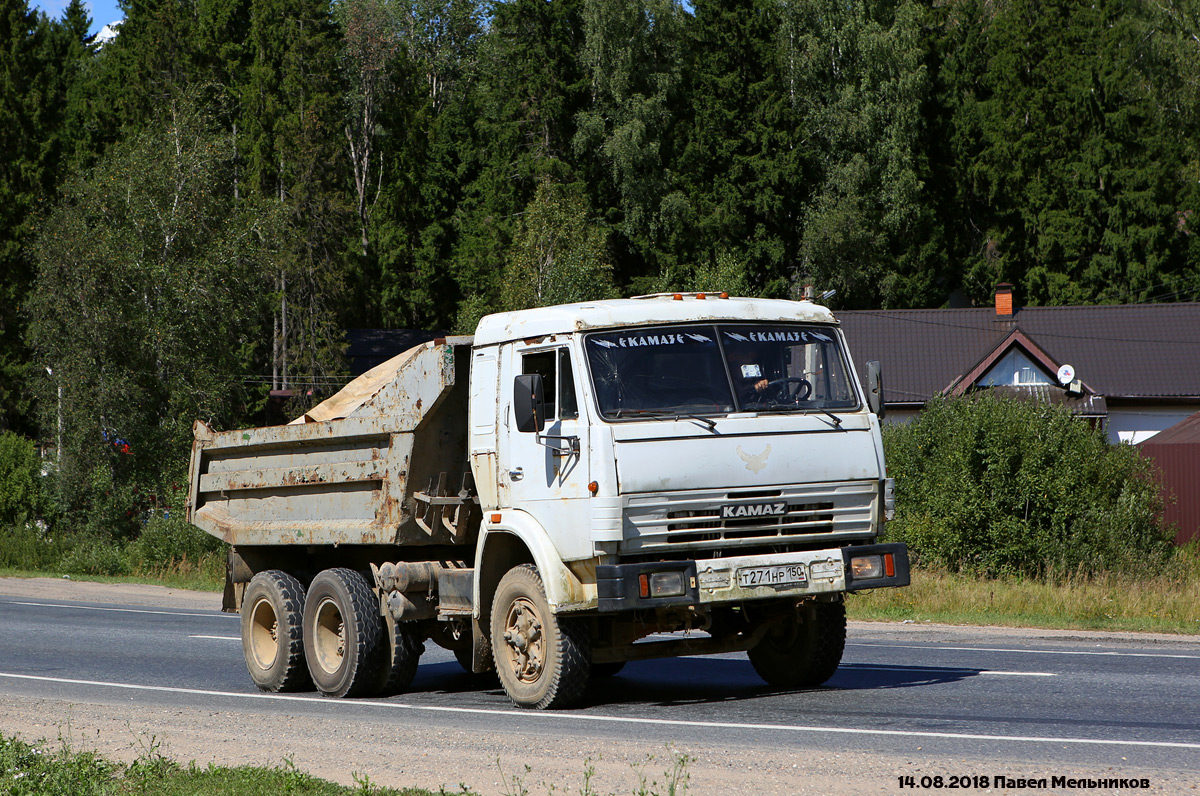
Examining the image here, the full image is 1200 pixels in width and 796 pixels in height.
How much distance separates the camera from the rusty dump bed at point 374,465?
10234 millimetres

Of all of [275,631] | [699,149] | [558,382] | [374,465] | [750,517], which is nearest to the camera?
[750,517]

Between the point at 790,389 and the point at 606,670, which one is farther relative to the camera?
the point at 606,670

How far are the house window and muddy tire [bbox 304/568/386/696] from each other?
122 feet

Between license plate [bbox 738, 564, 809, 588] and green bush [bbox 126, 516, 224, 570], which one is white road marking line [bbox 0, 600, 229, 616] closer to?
green bush [bbox 126, 516, 224, 570]

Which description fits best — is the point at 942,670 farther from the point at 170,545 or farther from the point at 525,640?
the point at 170,545

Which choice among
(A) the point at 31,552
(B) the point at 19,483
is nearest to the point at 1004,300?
(A) the point at 31,552

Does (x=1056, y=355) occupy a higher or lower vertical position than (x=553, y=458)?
higher

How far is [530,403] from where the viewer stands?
29.7 feet

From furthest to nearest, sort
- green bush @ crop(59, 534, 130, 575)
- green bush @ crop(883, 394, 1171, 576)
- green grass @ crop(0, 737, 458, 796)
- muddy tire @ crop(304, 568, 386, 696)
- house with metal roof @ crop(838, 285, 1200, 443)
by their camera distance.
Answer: house with metal roof @ crop(838, 285, 1200, 443), green bush @ crop(59, 534, 130, 575), green bush @ crop(883, 394, 1171, 576), muddy tire @ crop(304, 568, 386, 696), green grass @ crop(0, 737, 458, 796)

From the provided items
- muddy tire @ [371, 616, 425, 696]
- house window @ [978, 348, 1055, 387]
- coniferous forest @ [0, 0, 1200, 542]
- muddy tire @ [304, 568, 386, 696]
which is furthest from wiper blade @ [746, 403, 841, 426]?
coniferous forest @ [0, 0, 1200, 542]

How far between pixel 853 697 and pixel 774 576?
4.56ft

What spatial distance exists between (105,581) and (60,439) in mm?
9196

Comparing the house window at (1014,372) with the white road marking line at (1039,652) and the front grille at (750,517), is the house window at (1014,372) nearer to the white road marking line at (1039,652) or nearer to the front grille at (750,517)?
the white road marking line at (1039,652)

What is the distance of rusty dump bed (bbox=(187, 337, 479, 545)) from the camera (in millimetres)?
10234
